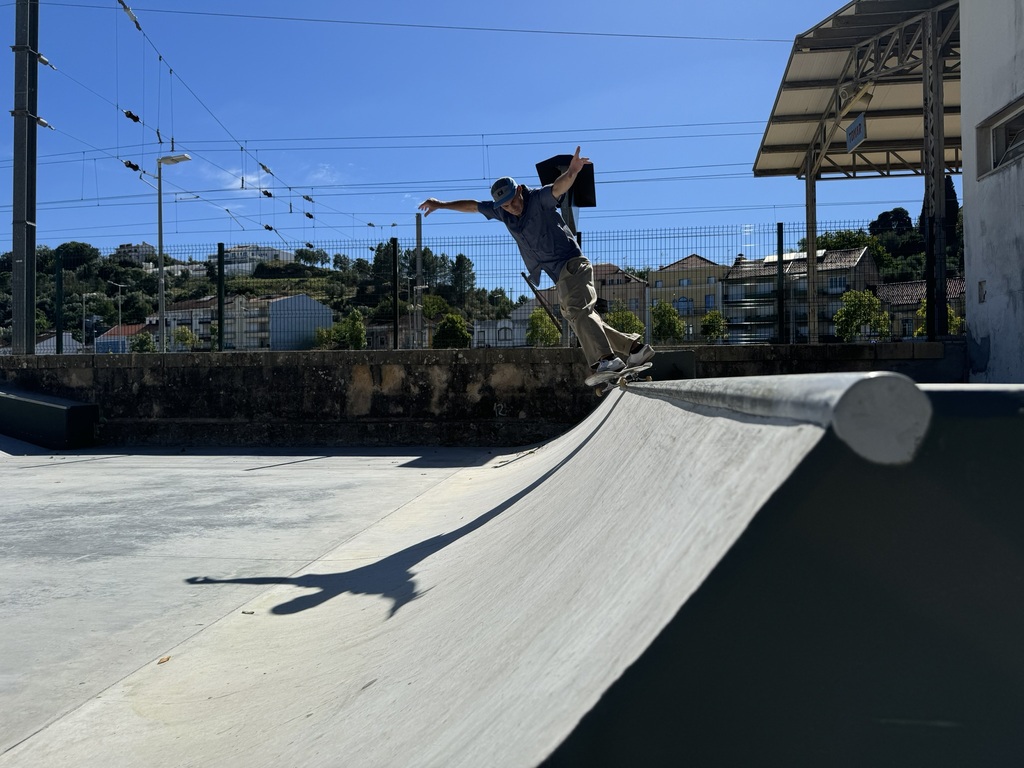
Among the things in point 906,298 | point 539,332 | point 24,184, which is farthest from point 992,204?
point 24,184

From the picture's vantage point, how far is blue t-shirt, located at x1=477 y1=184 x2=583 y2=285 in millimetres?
5648

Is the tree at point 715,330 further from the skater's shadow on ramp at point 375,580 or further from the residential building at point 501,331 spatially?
the skater's shadow on ramp at point 375,580

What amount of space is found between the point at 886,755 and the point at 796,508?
1.06 ft

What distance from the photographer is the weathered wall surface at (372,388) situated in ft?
32.0

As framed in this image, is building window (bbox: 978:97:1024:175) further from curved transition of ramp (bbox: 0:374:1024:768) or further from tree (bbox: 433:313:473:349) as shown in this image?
curved transition of ramp (bbox: 0:374:1024:768)

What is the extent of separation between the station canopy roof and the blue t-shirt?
8233mm

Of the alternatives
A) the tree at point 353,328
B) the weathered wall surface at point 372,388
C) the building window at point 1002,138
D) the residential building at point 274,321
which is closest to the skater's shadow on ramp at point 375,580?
Answer: the weathered wall surface at point 372,388

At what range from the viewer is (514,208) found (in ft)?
18.6

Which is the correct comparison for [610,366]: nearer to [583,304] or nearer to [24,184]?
[583,304]

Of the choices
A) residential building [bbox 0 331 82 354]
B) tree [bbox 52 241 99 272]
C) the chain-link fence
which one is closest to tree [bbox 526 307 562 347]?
the chain-link fence

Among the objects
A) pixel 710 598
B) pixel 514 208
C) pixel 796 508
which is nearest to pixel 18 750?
pixel 710 598

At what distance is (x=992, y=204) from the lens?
8.57m

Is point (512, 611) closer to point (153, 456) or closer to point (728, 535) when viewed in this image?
point (728, 535)

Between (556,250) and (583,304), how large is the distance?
431 mm
